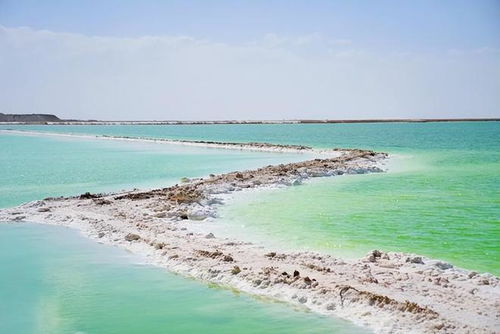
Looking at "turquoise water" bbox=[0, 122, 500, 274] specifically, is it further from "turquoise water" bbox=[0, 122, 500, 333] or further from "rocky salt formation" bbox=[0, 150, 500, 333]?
"rocky salt formation" bbox=[0, 150, 500, 333]

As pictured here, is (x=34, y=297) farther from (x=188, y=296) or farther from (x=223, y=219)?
(x=223, y=219)

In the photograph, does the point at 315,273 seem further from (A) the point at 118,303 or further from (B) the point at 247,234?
(B) the point at 247,234

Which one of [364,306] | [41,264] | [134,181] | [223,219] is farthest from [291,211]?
[134,181]

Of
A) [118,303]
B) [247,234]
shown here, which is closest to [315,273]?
[118,303]

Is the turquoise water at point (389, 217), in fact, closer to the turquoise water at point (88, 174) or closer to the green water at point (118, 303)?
the green water at point (118, 303)

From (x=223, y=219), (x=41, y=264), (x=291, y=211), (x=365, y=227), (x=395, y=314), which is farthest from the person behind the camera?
(x=291, y=211)

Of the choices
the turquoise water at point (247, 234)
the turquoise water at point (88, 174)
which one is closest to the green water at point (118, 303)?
the turquoise water at point (247, 234)
